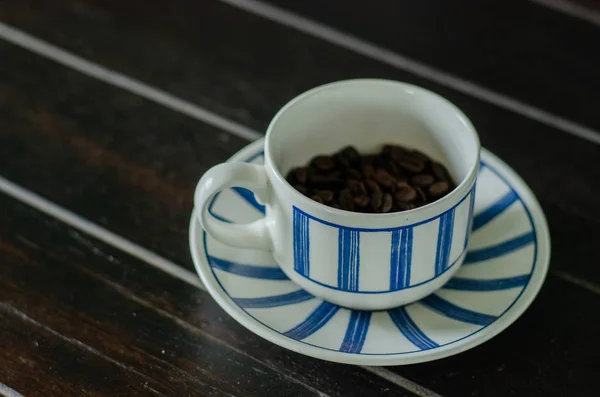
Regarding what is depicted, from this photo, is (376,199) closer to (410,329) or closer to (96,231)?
(410,329)

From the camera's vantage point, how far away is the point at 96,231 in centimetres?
71

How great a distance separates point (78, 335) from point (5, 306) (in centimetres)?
7

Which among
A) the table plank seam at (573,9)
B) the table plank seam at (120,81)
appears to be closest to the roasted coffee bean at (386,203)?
the table plank seam at (120,81)

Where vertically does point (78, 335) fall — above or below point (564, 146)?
below

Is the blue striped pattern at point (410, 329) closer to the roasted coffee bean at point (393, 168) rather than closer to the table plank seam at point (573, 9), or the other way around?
the roasted coffee bean at point (393, 168)

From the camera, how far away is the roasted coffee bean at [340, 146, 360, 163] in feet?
2.22

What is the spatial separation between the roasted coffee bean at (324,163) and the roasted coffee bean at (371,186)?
0.04 metres

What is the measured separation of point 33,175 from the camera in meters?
0.76

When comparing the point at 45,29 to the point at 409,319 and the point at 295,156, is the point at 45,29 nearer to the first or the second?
the point at 295,156

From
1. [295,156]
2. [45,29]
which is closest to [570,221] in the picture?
[295,156]

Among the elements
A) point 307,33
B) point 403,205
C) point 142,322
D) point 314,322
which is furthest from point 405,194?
point 307,33

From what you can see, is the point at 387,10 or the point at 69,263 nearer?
the point at 69,263

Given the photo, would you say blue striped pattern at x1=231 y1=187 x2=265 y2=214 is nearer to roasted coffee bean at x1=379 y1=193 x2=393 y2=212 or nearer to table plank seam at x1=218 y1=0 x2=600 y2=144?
roasted coffee bean at x1=379 y1=193 x2=393 y2=212

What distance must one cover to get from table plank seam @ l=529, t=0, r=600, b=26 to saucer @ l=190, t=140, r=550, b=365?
30cm
